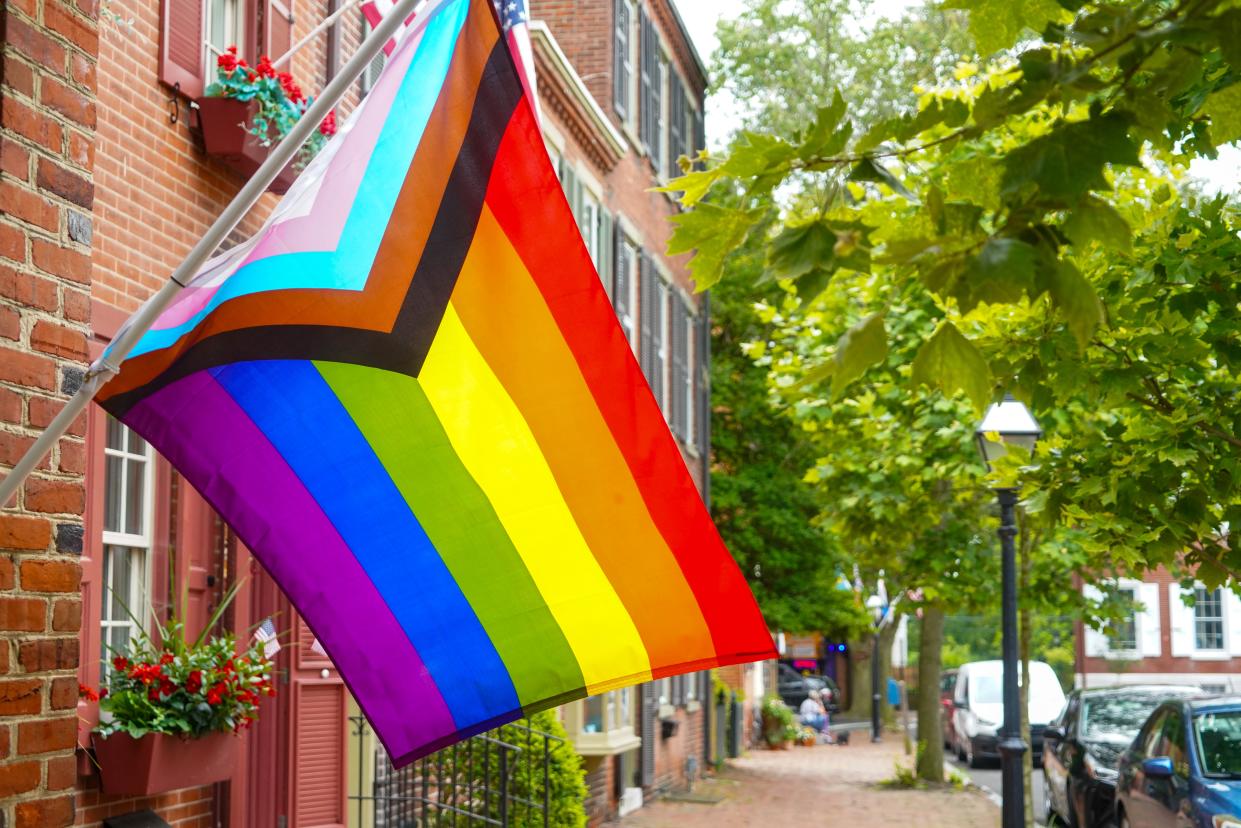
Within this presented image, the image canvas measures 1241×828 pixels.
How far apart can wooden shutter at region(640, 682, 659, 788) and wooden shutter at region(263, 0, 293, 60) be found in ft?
37.3

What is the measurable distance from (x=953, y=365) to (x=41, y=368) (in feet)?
7.21

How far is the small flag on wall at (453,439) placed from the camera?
399 cm

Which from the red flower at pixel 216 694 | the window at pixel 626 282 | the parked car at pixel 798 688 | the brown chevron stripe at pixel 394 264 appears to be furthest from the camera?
the parked car at pixel 798 688

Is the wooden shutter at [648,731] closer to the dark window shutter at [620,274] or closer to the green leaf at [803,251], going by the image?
the dark window shutter at [620,274]

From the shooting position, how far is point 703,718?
25750 millimetres

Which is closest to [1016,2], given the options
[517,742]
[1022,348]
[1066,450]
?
[1022,348]

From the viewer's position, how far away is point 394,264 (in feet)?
13.0

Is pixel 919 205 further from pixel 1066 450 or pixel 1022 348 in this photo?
pixel 1066 450

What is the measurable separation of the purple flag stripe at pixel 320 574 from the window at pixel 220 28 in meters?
5.48

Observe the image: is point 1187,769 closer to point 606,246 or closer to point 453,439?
point 453,439

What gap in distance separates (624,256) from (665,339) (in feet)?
10.0

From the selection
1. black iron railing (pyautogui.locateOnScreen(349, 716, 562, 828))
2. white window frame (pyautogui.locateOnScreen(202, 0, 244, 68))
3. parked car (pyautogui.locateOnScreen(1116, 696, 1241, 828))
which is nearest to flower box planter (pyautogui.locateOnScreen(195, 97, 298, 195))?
white window frame (pyautogui.locateOnScreen(202, 0, 244, 68))

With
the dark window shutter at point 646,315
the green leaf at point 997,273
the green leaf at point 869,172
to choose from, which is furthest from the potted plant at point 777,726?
the green leaf at point 997,273

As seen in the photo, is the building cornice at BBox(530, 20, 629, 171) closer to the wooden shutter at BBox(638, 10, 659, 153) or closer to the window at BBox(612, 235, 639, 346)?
the window at BBox(612, 235, 639, 346)
